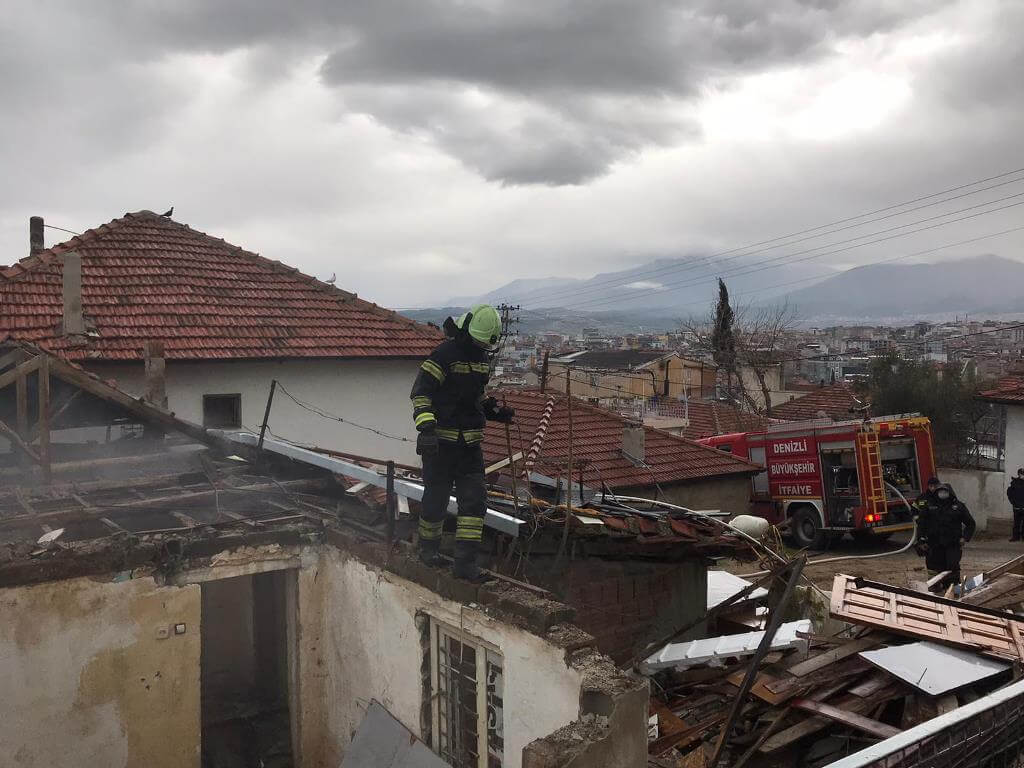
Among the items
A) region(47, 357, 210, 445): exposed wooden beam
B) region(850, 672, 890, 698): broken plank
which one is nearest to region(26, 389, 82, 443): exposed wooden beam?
region(47, 357, 210, 445): exposed wooden beam

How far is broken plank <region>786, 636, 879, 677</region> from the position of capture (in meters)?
6.79

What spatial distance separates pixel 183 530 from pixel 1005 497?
19209 millimetres

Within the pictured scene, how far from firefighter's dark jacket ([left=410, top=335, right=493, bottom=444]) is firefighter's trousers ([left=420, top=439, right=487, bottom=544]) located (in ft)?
0.37

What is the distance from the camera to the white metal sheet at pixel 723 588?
31.9ft

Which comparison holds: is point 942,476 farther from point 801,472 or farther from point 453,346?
point 453,346

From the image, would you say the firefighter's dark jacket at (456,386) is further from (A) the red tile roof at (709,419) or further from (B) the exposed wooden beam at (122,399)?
(A) the red tile roof at (709,419)

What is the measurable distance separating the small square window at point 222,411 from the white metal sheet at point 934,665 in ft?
32.4

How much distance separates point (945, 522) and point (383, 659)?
27.3 feet

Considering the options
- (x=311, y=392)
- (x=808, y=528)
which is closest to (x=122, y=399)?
(x=311, y=392)

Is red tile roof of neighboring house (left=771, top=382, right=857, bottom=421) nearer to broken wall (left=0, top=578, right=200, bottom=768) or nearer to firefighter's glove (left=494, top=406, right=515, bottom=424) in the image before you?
firefighter's glove (left=494, top=406, right=515, bottom=424)

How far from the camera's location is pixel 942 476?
1966 centimetres

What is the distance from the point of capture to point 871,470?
51.9ft

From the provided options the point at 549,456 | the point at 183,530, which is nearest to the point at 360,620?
the point at 183,530

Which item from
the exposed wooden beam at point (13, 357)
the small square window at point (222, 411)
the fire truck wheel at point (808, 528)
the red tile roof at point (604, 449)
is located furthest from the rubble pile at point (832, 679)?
the fire truck wheel at point (808, 528)
